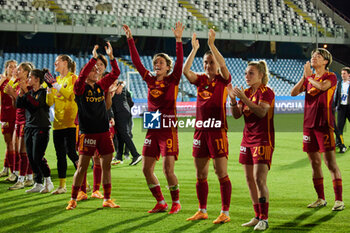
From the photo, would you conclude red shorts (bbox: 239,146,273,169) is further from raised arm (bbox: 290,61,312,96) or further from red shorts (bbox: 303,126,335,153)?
raised arm (bbox: 290,61,312,96)

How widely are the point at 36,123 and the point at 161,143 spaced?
257cm

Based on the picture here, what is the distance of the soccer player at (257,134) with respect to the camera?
5191 millimetres

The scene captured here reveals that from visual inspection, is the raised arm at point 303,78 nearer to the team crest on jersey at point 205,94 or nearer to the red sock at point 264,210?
the team crest on jersey at point 205,94

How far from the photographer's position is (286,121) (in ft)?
74.2

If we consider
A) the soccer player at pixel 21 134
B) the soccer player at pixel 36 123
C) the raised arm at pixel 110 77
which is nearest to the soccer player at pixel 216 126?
the raised arm at pixel 110 77

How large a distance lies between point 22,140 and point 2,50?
2544cm

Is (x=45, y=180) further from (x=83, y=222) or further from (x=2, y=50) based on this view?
(x=2, y=50)

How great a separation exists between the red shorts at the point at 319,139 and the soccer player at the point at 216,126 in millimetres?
1339

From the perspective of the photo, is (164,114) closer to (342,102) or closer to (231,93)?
(231,93)

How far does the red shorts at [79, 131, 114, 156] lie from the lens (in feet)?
20.7

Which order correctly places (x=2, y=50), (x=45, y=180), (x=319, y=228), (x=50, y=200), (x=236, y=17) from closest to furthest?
(x=319, y=228) → (x=50, y=200) → (x=45, y=180) → (x=2, y=50) → (x=236, y=17)

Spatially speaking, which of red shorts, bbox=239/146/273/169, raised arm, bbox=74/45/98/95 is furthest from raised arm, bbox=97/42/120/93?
red shorts, bbox=239/146/273/169

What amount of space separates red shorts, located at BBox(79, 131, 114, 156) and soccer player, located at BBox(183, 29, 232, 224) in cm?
138

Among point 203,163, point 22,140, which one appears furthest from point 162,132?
point 22,140
